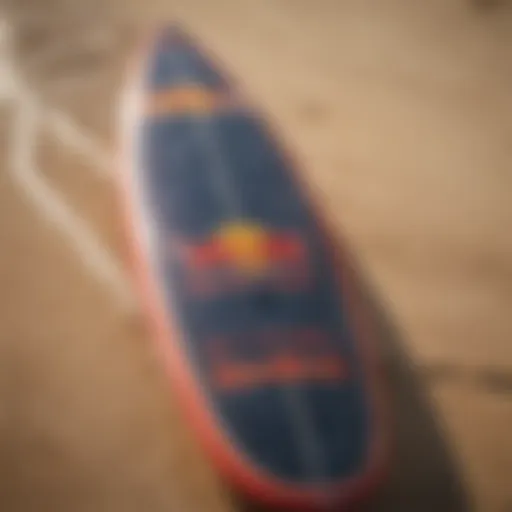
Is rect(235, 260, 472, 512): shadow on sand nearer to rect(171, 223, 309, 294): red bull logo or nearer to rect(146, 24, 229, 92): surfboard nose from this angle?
rect(171, 223, 309, 294): red bull logo

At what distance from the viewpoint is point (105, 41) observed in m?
1.17

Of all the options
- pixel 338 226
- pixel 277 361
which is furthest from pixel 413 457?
pixel 338 226

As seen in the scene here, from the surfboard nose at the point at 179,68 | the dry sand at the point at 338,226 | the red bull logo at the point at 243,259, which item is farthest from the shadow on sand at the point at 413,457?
A: the surfboard nose at the point at 179,68

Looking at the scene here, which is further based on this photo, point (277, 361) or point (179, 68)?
point (179, 68)

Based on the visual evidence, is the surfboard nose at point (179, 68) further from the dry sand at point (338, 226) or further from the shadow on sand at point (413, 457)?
the shadow on sand at point (413, 457)

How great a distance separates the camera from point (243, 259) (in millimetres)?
832

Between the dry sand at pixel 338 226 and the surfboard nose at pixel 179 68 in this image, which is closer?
the dry sand at pixel 338 226

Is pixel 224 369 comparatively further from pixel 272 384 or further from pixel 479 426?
pixel 479 426

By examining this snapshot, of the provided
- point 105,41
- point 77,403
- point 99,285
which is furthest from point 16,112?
point 77,403

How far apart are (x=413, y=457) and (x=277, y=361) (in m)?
0.15

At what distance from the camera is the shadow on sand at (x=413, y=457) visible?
76cm

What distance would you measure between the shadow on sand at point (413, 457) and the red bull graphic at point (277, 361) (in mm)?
91

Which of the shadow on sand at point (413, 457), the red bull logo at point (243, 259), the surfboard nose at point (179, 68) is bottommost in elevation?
the shadow on sand at point (413, 457)

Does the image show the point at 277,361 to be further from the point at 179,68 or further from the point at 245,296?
Result: the point at 179,68
